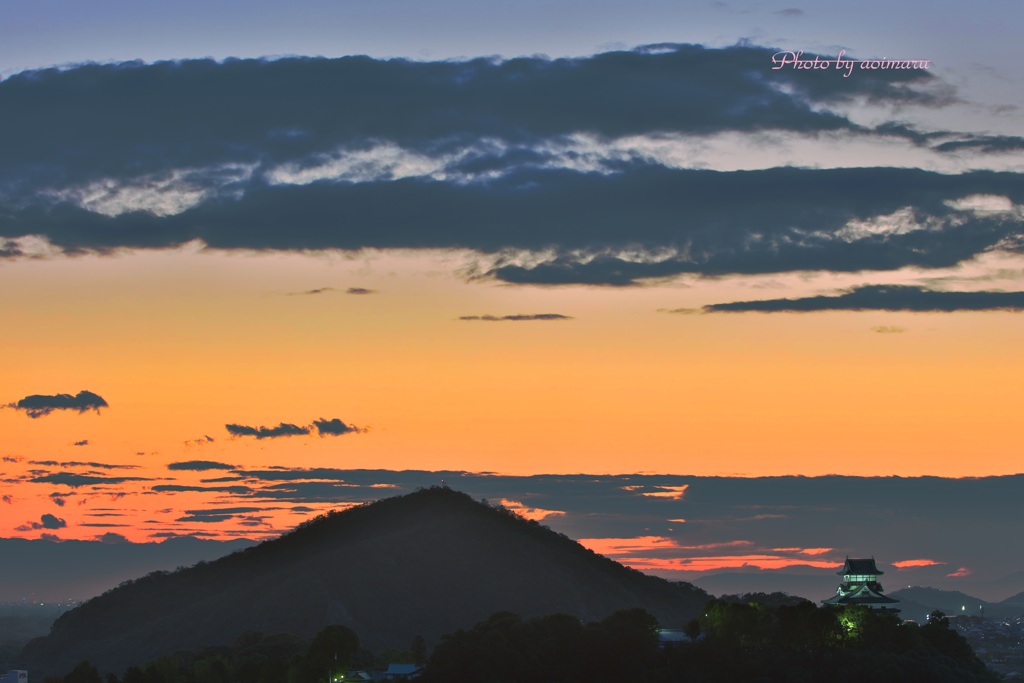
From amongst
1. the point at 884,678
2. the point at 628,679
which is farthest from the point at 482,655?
the point at 884,678

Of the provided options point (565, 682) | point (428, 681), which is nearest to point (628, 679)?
point (565, 682)

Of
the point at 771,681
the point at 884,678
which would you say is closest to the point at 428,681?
the point at 771,681

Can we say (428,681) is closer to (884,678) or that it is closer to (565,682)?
(565,682)

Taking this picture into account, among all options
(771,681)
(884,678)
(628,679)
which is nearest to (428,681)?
(628,679)

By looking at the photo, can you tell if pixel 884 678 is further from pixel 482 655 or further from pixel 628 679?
pixel 482 655

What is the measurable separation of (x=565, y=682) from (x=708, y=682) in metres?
19.8

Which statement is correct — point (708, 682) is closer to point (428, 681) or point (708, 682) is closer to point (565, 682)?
point (565, 682)

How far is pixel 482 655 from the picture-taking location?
19962 cm

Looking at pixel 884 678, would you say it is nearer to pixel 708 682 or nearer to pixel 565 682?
pixel 708 682

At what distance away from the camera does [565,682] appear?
19775 cm

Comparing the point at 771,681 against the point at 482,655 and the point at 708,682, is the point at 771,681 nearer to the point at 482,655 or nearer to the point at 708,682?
the point at 708,682

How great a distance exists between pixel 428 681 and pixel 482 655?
8.31m

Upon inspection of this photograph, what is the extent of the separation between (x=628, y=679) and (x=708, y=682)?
36.3 feet

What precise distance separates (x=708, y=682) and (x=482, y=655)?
31602 mm
